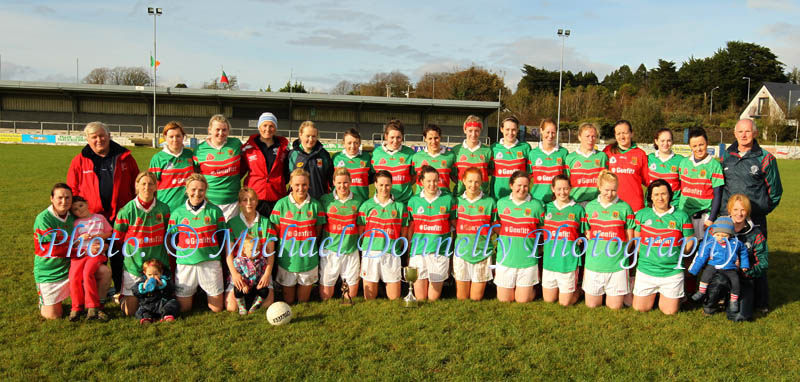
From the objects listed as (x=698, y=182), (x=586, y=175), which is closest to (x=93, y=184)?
(x=586, y=175)

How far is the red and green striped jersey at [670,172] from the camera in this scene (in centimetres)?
538

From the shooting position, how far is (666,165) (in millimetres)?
5414

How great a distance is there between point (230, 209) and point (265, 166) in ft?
1.85

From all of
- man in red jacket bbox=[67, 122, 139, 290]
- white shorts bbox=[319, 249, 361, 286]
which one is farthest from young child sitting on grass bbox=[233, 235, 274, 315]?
man in red jacket bbox=[67, 122, 139, 290]

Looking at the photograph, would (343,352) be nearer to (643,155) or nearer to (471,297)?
(471,297)

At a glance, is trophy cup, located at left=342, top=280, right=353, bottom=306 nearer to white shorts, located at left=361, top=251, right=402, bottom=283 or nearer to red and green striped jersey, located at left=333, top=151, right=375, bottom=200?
white shorts, located at left=361, top=251, right=402, bottom=283

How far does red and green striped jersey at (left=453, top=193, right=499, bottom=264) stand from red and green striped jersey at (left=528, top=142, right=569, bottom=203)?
699 mm

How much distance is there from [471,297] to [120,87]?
117ft

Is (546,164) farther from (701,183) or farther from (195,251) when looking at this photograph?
→ (195,251)

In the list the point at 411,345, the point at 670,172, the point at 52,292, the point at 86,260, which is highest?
the point at 670,172

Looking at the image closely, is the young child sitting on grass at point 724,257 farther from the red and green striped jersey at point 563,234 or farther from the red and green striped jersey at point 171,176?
the red and green striped jersey at point 171,176

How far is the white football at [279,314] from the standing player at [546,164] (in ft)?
9.33

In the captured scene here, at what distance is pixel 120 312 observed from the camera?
4473mm

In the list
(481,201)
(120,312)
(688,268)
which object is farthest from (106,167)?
(688,268)
